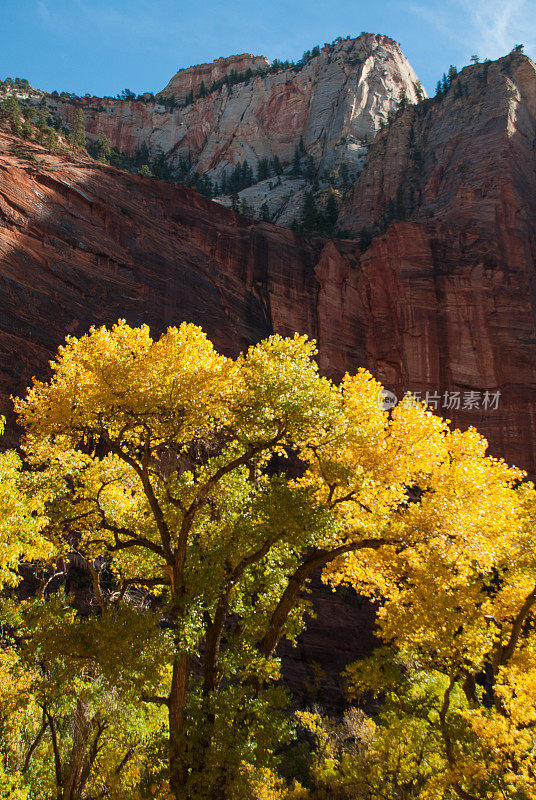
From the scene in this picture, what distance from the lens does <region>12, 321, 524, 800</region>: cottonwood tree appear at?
1070 cm

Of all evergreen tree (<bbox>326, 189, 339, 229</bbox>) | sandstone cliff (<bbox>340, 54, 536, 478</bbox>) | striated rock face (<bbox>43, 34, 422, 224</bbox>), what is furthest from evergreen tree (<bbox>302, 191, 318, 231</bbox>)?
striated rock face (<bbox>43, 34, 422, 224</bbox>)

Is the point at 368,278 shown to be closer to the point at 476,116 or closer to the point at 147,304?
the point at 147,304

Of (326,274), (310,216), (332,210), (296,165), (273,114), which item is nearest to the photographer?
(326,274)

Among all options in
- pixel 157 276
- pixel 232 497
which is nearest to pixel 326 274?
pixel 157 276

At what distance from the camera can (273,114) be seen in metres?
103

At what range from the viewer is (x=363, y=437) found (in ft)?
39.0

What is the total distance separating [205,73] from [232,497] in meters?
126

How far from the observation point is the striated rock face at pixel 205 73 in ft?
372

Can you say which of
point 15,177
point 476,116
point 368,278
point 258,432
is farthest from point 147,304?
point 476,116

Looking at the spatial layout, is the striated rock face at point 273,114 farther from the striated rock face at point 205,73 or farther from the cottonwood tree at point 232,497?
the cottonwood tree at point 232,497

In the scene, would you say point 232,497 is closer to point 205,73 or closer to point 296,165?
point 296,165

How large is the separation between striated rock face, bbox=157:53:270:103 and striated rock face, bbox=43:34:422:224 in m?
7.68

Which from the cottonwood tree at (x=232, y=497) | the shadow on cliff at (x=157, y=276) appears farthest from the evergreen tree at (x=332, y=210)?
the cottonwood tree at (x=232, y=497)

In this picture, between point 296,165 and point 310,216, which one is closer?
point 310,216
